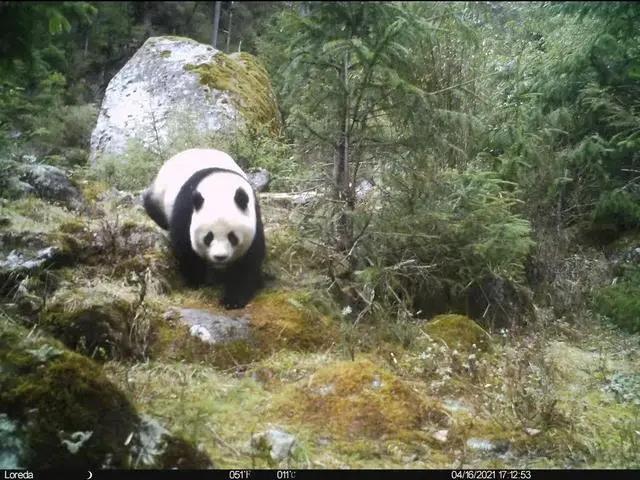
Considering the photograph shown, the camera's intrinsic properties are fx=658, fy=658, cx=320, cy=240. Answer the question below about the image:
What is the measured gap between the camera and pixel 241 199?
6.66 metres

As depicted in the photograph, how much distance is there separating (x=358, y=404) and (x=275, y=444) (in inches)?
29.6

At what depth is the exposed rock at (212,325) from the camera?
6.02 metres

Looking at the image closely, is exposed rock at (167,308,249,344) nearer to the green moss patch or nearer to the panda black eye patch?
the panda black eye patch

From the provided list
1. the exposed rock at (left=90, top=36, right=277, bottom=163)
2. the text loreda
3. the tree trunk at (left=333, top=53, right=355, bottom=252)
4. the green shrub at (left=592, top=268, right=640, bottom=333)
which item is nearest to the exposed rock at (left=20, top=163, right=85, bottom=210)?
the exposed rock at (left=90, top=36, right=277, bottom=163)

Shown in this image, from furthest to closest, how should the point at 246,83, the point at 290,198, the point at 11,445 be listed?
the point at 246,83 < the point at 290,198 < the point at 11,445

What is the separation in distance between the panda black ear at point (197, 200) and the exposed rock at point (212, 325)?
3.48 feet

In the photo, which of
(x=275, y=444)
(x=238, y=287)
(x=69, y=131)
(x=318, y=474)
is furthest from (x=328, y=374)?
(x=69, y=131)

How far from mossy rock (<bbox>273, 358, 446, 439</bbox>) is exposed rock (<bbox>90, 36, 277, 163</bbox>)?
267 inches

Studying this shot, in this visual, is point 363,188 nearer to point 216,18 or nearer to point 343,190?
point 343,190

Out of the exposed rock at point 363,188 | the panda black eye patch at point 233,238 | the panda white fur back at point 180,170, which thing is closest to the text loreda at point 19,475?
the panda black eye patch at point 233,238

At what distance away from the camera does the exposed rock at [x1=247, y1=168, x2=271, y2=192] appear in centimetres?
1038

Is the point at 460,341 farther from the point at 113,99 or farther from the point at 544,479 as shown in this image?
the point at 113,99

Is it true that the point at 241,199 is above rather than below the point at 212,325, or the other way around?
above

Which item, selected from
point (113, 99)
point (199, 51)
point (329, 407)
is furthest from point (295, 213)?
point (113, 99)
